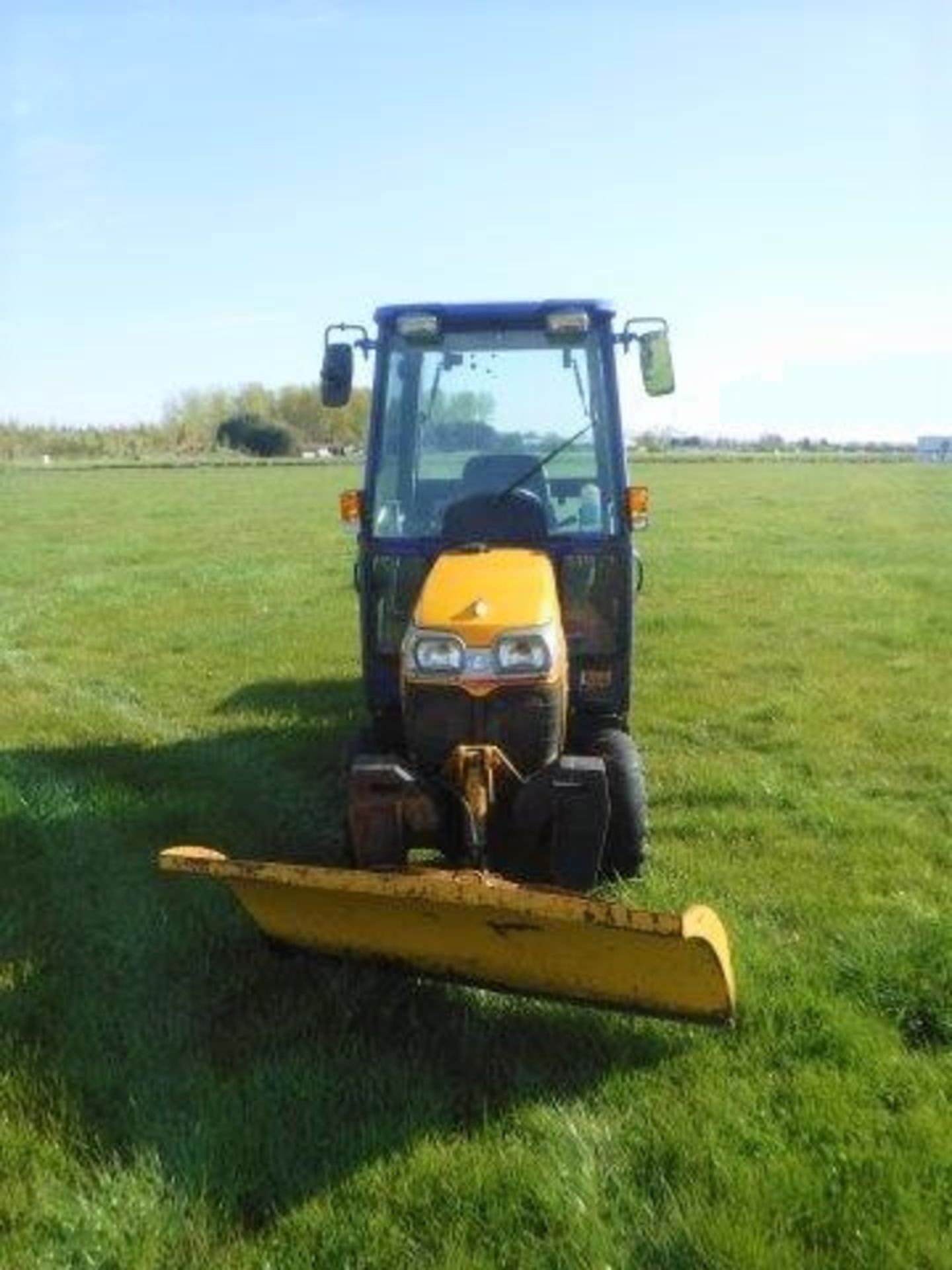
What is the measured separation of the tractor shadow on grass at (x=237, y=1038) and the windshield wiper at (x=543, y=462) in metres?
1.74

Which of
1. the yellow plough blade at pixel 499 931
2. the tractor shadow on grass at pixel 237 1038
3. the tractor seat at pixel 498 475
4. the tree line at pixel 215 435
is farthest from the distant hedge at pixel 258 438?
the yellow plough blade at pixel 499 931

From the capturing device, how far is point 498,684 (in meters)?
4.71

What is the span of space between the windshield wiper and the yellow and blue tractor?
2cm

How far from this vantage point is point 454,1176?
328cm

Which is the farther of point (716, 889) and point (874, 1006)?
point (716, 889)

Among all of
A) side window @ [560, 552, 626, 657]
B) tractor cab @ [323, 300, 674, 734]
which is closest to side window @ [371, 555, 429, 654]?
tractor cab @ [323, 300, 674, 734]

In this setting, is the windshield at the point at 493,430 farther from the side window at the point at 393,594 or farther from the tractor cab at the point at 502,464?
the side window at the point at 393,594

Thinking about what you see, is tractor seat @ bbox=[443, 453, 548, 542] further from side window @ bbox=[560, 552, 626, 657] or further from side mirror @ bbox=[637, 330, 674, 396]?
side mirror @ bbox=[637, 330, 674, 396]

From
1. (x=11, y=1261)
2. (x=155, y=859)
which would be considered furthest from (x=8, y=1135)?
(x=155, y=859)

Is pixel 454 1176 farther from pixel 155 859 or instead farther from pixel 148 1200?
pixel 155 859

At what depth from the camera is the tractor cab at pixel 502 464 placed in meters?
5.81

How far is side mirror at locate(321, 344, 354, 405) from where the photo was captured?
6016mm

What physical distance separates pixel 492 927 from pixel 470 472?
277 centimetres

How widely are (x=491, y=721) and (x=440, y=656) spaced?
299 mm
